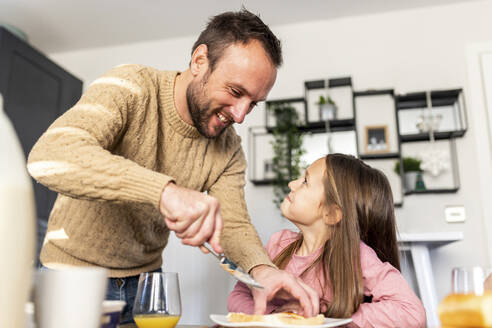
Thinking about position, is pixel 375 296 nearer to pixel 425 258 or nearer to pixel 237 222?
pixel 237 222

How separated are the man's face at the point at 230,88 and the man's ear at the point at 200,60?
0.02 m

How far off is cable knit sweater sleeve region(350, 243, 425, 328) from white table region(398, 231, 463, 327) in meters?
1.00

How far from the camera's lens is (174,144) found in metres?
1.32

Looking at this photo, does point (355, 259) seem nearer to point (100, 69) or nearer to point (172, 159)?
point (172, 159)

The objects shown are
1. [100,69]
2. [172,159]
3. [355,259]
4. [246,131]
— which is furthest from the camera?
[100,69]

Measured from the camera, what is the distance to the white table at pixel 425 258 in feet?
6.79

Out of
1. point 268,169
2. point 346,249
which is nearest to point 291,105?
point 268,169

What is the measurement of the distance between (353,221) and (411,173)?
154 cm

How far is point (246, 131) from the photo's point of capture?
3.05 meters

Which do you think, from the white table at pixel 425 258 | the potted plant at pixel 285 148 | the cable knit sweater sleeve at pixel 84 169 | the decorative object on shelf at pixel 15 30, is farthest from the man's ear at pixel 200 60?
the decorative object on shelf at pixel 15 30

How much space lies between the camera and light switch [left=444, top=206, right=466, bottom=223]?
103 inches

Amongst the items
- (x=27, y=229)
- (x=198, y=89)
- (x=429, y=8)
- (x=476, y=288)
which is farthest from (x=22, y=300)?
(x=429, y=8)

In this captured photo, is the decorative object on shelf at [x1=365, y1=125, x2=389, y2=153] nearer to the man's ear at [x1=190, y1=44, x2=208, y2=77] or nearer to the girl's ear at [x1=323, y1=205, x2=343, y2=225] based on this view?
the girl's ear at [x1=323, y1=205, x2=343, y2=225]

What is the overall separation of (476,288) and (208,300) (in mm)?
2545
